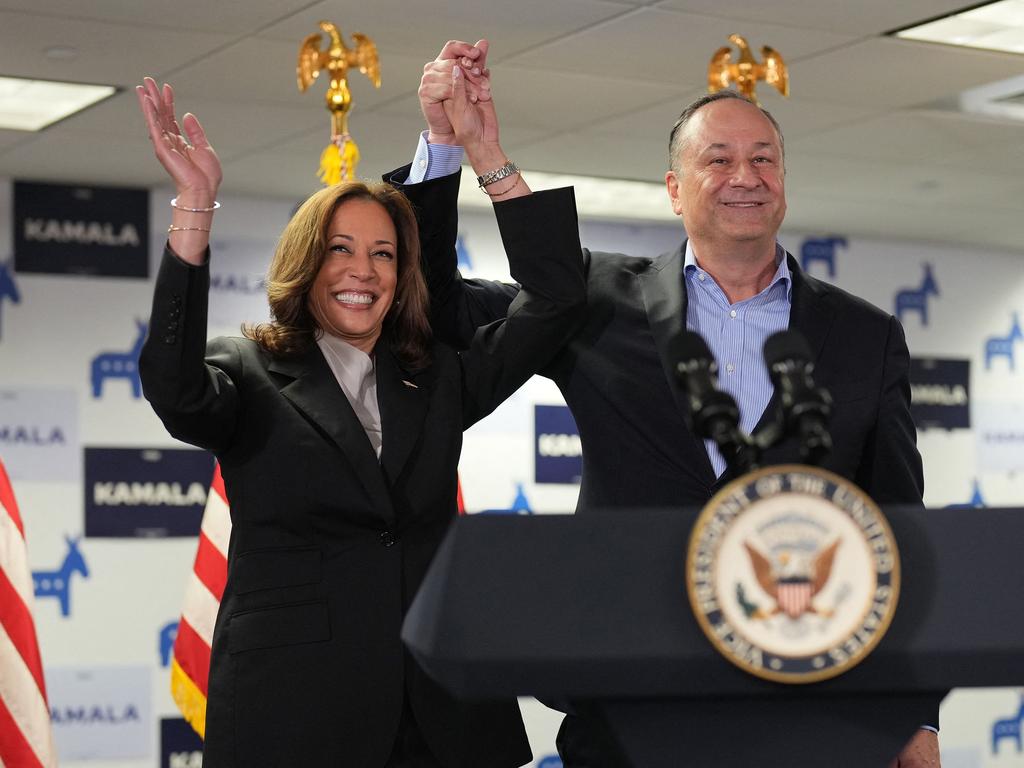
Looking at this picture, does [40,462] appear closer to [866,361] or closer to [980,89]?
[980,89]

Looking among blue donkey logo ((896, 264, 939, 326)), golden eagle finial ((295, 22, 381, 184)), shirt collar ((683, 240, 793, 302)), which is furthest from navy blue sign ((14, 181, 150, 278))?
shirt collar ((683, 240, 793, 302))

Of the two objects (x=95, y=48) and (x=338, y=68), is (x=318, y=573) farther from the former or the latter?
(x=95, y=48)

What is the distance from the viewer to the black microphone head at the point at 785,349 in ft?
3.99

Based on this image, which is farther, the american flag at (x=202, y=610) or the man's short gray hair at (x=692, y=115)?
the american flag at (x=202, y=610)

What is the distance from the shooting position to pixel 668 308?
2145mm

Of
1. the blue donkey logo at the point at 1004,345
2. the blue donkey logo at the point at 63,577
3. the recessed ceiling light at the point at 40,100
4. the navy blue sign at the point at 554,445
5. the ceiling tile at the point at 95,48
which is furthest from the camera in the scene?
the blue donkey logo at the point at 1004,345

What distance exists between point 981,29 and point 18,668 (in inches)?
141

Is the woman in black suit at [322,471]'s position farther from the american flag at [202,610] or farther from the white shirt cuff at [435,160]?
the american flag at [202,610]

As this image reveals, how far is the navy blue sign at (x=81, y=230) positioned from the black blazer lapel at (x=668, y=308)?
5.11 meters

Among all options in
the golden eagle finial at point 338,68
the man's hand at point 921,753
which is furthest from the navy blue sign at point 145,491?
the man's hand at point 921,753

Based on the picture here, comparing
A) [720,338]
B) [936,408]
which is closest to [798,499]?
[720,338]

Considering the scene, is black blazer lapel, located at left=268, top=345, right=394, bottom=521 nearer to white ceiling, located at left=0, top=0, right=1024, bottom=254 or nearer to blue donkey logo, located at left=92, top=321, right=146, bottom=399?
white ceiling, located at left=0, top=0, right=1024, bottom=254

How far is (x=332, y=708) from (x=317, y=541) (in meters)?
0.21

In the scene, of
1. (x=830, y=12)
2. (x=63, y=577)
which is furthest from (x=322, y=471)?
(x=63, y=577)
